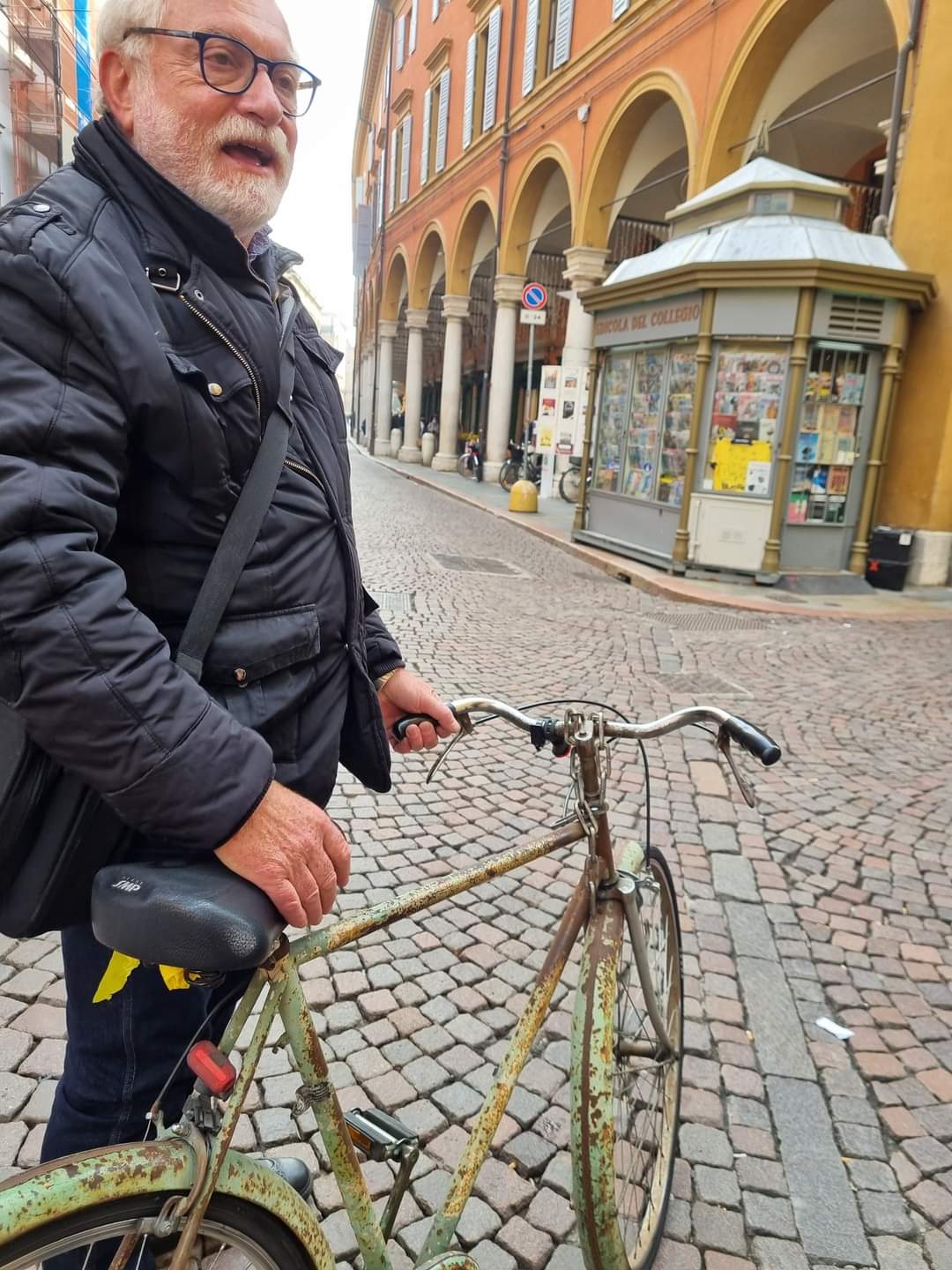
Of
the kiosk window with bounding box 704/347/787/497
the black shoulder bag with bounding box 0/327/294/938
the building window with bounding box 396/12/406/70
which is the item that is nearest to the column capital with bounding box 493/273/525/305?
the kiosk window with bounding box 704/347/787/497

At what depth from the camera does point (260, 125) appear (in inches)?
50.3

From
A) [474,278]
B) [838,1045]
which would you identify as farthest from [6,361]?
[474,278]

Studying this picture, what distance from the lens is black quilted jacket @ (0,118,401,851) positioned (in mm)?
991

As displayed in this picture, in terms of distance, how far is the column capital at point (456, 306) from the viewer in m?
26.2

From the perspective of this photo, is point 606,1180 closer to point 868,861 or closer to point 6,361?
point 6,361

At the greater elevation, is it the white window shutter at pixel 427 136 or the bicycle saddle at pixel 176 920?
the white window shutter at pixel 427 136

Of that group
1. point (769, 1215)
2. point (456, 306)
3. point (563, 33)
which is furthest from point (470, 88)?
point (769, 1215)

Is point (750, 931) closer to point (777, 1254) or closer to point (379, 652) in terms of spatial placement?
point (777, 1254)

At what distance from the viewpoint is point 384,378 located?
3750cm

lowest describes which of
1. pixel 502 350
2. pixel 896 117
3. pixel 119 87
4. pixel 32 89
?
pixel 119 87

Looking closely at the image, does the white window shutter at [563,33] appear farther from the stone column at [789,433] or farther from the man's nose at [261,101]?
the man's nose at [261,101]

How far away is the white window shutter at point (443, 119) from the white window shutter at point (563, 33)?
9.50m

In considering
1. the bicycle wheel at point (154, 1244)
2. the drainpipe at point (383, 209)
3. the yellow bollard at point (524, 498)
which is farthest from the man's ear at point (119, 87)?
the drainpipe at point (383, 209)

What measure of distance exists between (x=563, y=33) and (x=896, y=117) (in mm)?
10528
